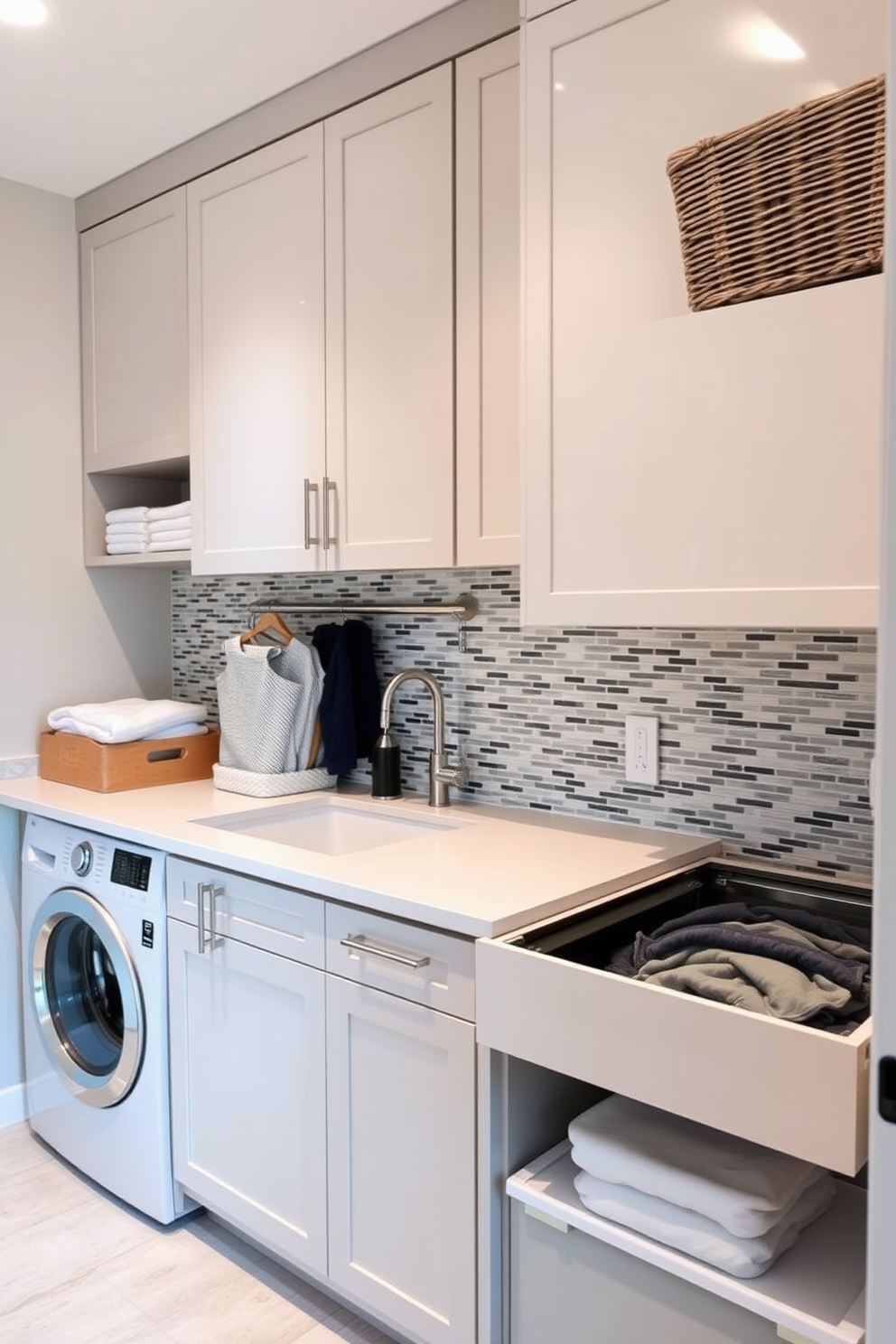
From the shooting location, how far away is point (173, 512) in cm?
265

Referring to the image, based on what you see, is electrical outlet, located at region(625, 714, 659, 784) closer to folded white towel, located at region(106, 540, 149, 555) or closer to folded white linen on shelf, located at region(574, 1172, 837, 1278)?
folded white linen on shelf, located at region(574, 1172, 837, 1278)

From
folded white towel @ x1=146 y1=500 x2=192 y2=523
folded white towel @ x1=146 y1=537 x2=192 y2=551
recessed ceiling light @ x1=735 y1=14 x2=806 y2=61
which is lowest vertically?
folded white towel @ x1=146 y1=537 x2=192 y2=551

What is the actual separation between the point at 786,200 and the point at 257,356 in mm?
1336

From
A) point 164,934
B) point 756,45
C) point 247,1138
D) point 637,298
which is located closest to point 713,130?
point 756,45

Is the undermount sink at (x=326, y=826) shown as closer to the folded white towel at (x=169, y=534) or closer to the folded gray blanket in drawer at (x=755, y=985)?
the folded white towel at (x=169, y=534)

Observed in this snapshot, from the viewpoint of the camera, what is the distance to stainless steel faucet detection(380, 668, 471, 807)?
7.39 feet

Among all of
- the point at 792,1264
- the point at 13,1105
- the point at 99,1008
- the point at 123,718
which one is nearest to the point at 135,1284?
the point at 99,1008

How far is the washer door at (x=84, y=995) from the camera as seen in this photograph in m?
2.19

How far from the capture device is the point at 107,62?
2.08 m

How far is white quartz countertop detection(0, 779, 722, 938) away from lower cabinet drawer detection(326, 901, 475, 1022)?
0.10ft

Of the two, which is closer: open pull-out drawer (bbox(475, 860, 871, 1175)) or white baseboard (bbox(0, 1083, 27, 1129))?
open pull-out drawer (bbox(475, 860, 871, 1175))

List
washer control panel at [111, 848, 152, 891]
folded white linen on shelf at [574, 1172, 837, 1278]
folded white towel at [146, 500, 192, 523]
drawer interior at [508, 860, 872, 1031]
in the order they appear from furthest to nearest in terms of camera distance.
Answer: folded white towel at [146, 500, 192, 523], washer control panel at [111, 848, 152, 891], drawer interior at [508, 860, 872, 1031], folded white linen on shelf at [574, 1172, 837, 1278]

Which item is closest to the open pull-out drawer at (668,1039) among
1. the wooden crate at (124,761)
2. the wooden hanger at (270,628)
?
the wooden hanger at (270,628)

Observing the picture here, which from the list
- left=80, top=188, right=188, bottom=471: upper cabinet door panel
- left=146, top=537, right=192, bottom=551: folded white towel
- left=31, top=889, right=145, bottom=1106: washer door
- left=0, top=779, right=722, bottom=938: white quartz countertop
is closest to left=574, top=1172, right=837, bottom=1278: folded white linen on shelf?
left=0, top=779, right=722, bottom=938: white quartz countertop
